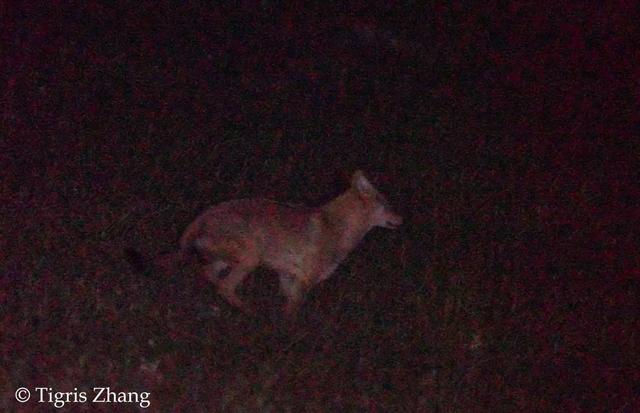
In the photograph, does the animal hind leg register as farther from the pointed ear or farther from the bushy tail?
the pointed ear

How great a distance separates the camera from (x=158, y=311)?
8.28 m

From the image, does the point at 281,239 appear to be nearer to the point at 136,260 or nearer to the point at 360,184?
the point at 360,184

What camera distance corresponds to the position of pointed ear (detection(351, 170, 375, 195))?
892 centimetres

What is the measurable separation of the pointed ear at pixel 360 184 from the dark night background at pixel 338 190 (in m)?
0.24

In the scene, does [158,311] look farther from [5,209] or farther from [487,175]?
[487,175]

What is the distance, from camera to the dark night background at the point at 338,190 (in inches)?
309

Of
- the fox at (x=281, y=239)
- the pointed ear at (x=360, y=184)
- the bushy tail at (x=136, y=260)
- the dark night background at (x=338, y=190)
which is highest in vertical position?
the pointed ear at (x=360, y=184)

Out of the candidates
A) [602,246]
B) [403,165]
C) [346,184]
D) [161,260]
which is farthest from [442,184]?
[161,260]

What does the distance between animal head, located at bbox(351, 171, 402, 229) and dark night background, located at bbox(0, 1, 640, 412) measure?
0.84ft

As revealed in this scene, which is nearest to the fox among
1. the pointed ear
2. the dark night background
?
the pointed ear

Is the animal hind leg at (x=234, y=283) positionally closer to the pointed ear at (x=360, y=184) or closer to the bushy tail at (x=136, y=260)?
the bushy tail at (x=136, y=260)

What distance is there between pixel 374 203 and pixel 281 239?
90 cm

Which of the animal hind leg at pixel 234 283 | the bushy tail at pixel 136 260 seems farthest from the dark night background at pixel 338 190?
the bushy tail at pixel 136 260

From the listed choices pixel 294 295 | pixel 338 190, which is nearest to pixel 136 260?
pixel 294 295
